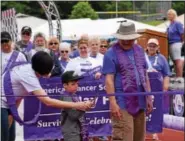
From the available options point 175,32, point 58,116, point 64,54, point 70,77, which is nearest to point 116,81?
point 70,77

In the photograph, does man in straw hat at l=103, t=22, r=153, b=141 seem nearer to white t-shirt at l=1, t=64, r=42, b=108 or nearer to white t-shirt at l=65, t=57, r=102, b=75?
white t-shirt at l=1, t=64, r=42, b=108

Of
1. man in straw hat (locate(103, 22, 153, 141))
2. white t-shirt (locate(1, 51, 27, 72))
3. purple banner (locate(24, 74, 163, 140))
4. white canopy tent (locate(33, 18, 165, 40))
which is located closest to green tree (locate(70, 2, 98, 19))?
white canopy tent (locate(33, 18, 165, 40))

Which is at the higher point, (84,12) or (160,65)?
(84,12)

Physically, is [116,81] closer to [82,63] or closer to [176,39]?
[82,63]

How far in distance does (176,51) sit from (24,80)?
8.30m

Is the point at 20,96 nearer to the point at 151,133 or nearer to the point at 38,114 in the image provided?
the point at 38,114

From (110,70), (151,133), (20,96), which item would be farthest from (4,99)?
(151,133)

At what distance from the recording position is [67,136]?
635 centimetres

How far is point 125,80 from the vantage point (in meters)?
6.34

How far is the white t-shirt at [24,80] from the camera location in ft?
19.5

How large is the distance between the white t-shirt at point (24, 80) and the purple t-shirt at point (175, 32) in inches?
310

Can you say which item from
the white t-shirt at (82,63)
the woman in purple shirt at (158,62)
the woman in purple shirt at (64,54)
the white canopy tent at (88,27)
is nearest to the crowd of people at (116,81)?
the white t-shirt at (82,63)

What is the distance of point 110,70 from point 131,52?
315 mm

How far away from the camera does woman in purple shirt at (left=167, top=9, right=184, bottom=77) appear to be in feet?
44.6
